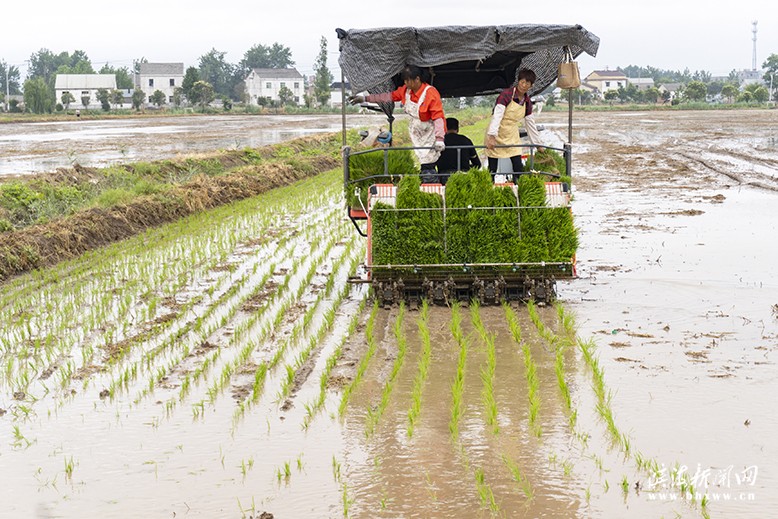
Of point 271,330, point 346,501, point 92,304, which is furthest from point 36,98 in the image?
point 346,501

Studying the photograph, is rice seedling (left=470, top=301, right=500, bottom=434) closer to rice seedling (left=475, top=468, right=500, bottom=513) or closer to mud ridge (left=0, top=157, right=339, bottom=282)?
rice seedling (left=475, top=468, right=500, bottom=513)

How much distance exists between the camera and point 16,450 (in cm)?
538

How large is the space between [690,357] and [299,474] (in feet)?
11.0

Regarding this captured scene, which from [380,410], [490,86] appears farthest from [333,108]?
[380,410]

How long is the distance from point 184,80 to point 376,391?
273 feet

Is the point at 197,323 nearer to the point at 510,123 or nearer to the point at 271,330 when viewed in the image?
the point at 271,330

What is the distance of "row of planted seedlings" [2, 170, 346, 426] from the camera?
283 inches

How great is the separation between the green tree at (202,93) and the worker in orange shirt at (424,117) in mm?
76688

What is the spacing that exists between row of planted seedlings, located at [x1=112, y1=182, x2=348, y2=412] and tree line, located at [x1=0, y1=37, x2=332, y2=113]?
230 ft

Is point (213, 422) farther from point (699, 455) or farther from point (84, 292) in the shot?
point (84, 292)

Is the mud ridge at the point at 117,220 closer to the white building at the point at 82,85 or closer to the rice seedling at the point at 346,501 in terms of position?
the rice seedling at the point at 346,501

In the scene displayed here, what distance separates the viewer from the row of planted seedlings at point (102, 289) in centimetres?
719

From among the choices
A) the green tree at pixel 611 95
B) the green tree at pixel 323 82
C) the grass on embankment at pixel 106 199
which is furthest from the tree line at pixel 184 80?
the grass on embankment at pixel 106 199

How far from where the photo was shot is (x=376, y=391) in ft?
20.7
